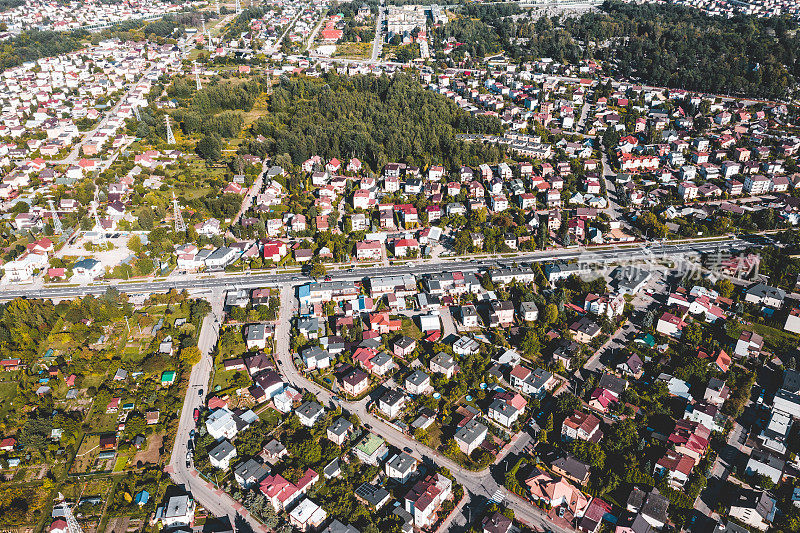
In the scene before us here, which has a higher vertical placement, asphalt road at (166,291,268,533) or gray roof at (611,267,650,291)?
gray roof at (611,267,650,291)

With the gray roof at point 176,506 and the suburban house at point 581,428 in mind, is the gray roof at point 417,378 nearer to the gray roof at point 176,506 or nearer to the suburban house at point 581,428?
the suburban house at point 581,428

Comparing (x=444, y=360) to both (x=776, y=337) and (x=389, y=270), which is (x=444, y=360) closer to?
(x=389, y=270)

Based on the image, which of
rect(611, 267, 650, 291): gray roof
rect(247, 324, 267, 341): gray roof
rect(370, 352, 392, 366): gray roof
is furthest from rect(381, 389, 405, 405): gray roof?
rect(611, 267, 650, 291): gray roof

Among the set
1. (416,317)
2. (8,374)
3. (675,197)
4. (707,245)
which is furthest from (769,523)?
(8,374)

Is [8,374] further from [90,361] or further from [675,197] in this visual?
[675,197]

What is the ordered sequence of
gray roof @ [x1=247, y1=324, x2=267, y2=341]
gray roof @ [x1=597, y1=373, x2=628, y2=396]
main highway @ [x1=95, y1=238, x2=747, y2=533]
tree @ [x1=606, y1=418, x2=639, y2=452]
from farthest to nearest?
1. gray roof @ [x1=247, y1=324, x2=267, y2=341]
2. gray roof @ [x1=597, y1=373, x2=628, y2=396]
3. tree @ [x1=606, y1=418, x2=639, y2=452]
4. main highway @ [x1=95, y1=238, x2=747, y2=533]

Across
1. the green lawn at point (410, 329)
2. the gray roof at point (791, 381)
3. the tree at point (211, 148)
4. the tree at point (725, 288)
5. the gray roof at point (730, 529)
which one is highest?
the tree at point (211, 148)

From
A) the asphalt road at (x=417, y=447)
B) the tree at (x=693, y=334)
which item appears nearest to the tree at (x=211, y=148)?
the asphalt road at (x=417, y=447)

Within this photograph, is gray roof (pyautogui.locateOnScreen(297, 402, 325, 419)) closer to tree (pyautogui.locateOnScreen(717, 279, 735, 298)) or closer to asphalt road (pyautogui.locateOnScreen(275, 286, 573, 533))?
asphalt road (pyautogui.locateOnScreen(275, 286, 573, 533))
